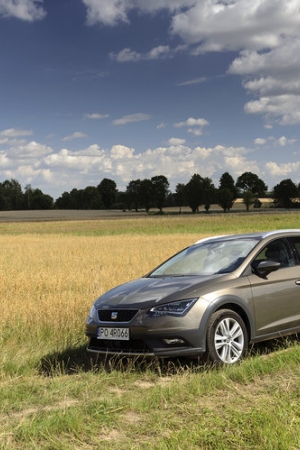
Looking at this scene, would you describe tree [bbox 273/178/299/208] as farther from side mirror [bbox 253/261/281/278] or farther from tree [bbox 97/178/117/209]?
side mirror [bbox 253/261/281/278]

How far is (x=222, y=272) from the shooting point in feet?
24.0

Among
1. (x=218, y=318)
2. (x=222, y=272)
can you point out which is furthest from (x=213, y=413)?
(x=222, y=272)

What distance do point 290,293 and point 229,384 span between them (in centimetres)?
220

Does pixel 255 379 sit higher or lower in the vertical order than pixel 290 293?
lower

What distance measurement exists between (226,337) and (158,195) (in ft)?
541

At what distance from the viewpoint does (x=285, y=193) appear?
552ft

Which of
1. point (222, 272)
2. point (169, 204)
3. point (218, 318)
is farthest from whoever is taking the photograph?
point (169, 204)

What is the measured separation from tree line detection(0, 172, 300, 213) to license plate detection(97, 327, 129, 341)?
155758 mm

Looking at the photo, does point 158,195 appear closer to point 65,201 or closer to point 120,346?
point 65,201

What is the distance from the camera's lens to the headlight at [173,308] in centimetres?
650

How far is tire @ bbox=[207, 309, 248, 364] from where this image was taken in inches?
256

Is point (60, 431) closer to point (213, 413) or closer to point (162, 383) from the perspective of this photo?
point (213, 413)

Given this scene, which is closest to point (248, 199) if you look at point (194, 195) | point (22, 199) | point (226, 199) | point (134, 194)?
point (226, 199)

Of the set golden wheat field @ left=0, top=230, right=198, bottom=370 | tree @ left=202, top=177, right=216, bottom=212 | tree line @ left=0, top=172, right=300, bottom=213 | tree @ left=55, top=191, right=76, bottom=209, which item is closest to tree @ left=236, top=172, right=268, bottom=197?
tree line @ left=0, top=172, right=300, bottom=213
